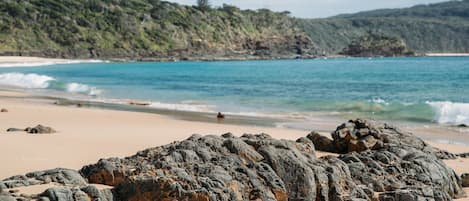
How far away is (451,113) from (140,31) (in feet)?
333

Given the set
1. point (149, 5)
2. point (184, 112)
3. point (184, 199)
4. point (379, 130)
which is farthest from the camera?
point (149, 5)

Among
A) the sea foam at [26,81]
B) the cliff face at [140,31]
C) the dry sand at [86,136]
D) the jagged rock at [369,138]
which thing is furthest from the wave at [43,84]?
the cliff face at [140,31]

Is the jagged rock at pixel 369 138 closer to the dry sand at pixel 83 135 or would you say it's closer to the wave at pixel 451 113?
the dry sand at pixel 83 135

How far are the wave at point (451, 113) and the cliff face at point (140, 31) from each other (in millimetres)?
83351

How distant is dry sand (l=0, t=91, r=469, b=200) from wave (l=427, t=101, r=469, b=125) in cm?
602

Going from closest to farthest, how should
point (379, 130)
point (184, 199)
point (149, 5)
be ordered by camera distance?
1. point (184, 199)
2. point (379, 130)
3. point (149, 5)

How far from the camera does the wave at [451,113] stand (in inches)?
773

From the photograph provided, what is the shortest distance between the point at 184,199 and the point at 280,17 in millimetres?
149061

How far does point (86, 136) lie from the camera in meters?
13.0

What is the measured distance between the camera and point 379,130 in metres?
10.6

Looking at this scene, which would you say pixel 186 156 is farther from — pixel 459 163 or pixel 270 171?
pixel 459 163

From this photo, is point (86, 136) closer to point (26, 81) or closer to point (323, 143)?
point (323, 143)

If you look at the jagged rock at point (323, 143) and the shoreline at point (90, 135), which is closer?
the shoreline at point (90, 135)

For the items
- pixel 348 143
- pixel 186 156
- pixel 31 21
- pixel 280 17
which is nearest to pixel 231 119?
pixel 348 143
